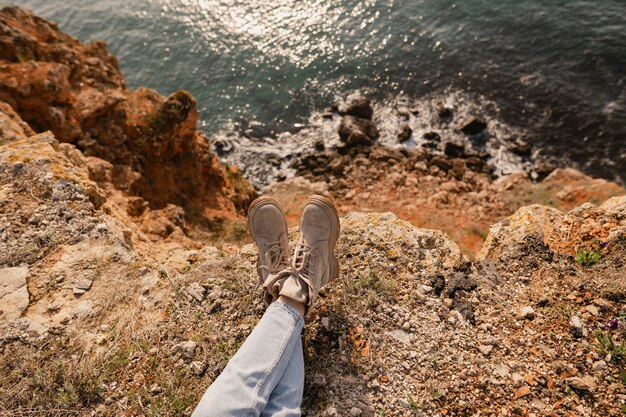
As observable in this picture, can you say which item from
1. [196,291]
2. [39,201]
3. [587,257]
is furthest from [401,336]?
[39,201]

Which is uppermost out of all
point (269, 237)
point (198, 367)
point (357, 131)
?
point (269, 237)

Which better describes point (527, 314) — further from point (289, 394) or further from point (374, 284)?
point (289, 394)

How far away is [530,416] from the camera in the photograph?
3.70 metres

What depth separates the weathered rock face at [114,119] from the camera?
30.2ft

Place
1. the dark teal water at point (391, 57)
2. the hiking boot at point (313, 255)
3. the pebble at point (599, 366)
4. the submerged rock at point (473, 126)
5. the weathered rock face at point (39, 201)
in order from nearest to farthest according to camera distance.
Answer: the pebble at point (599, 366) → the hiking boot at point (313, 255) → the weathered rock face at point (39, 201) → the dark teal water at point (391, 57) → the submerged rock at point (473, 126)

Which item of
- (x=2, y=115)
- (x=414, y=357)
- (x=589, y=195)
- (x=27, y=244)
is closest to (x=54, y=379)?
(x=27, y=244)

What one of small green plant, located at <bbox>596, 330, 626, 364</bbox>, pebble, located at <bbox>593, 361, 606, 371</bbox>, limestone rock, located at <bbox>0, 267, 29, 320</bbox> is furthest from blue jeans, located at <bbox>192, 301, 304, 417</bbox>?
small green plant, located at <bbox>596, 330, 626, 364</bbox>

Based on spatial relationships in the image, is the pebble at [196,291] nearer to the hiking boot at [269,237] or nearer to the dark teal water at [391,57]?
the hiking boot at [269,237]

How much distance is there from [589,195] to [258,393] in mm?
12356

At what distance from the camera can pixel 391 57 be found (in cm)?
1861

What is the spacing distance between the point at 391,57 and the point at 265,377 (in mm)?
18059

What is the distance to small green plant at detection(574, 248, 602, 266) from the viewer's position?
488 cm

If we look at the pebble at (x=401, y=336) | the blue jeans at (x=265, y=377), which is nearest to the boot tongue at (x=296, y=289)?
the blue jeans at (x=265, y=377)

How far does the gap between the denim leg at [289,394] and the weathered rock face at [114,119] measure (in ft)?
23.0
